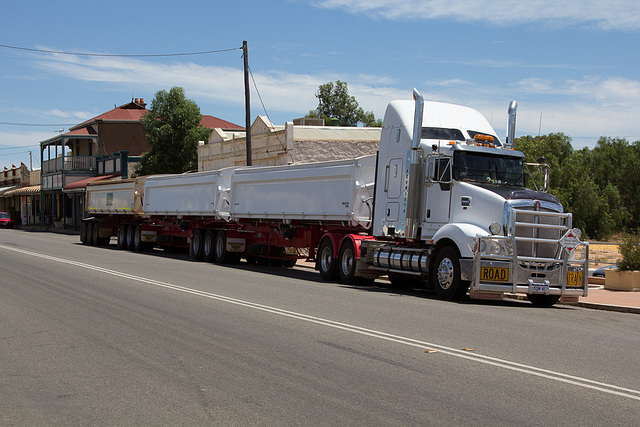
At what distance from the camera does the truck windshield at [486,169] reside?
15.0 meters

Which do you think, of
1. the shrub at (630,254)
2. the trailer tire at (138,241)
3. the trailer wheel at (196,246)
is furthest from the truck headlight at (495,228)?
the trailer tire at (138,241)

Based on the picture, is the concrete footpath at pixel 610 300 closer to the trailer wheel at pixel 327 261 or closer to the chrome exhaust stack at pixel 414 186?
the chrome exhaust stack at pixel 414 186

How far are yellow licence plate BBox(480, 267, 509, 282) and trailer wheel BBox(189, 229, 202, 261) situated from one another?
566 inches

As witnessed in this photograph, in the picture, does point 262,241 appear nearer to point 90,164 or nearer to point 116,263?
point 116,263

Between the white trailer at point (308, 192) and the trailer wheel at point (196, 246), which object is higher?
the white trailer at point (308, 192)

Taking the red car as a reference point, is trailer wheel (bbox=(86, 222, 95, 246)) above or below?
above

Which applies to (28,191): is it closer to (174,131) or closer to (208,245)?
(174,131)

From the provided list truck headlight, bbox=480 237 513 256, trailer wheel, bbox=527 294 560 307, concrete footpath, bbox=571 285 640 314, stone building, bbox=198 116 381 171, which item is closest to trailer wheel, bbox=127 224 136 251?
stone building, bbox=198 116 381 171

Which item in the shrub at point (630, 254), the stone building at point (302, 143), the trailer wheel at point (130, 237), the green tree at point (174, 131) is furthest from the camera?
the green tree at point (174, 131)

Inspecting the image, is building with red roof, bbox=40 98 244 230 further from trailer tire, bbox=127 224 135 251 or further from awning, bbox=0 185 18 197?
trailer tire, bbox=127 224 135 251

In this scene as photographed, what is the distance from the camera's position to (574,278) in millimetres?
14109

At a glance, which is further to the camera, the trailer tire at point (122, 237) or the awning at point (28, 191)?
the awning at point (28, 191)

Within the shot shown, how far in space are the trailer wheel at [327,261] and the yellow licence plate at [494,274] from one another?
545 centimetres

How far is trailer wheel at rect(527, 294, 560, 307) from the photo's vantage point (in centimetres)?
1450
